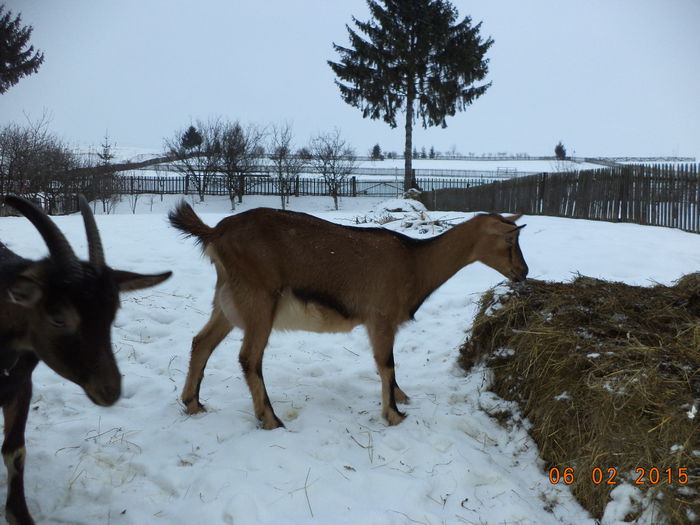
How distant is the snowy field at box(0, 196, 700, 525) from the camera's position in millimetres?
2809

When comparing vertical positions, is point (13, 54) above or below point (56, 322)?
above

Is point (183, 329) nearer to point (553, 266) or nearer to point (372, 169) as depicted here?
point (553, 266)

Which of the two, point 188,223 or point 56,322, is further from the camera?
point 188,223

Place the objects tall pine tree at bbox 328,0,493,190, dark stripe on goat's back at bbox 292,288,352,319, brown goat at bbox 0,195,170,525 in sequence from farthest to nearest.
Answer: tall pine tree at bbox 328,0,493,190 → dark stripe on goat's back at bbox 292,288,352,319 → brown goat at bbox 0,195,170,525

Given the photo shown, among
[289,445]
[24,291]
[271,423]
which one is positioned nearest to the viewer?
[24,291]

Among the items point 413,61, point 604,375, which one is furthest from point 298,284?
point 413,61

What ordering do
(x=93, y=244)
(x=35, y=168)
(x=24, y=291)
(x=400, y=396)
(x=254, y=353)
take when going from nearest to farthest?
(x=24, y=291)
(x=93, y=244)
(x=254, y=353)
(x=400, y=396)
(x=35, y=168)

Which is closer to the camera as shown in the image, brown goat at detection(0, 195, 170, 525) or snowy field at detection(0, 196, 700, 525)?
brown goat at detection(0, 195, 170, 525)

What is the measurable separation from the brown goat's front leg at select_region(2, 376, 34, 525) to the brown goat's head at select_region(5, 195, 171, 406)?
48cm

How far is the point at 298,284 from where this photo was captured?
4.01 metres

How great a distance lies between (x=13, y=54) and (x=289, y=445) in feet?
44.5
